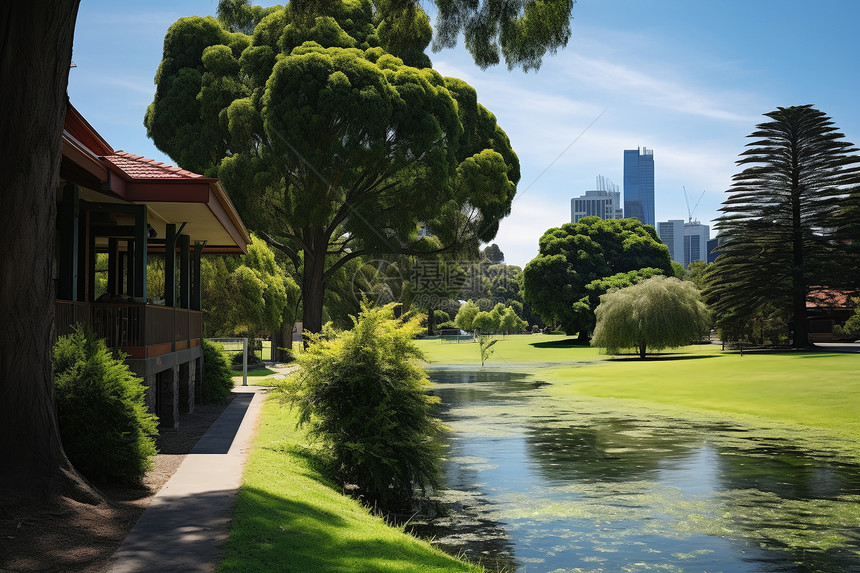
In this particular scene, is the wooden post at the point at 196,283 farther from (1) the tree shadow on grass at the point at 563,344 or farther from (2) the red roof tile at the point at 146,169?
(1) the tree shadow on grass at the point at 563,344

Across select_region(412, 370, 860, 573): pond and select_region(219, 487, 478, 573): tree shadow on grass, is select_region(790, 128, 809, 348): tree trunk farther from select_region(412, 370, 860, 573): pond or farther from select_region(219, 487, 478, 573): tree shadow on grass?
select_region(219, 487, 478, 573): tree shadow on grass

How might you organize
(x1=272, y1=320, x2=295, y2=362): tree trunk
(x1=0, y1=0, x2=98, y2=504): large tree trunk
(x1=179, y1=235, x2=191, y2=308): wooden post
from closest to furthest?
(x1=0, y1=0, x2=98, y2=504): large tree trunk
(x1=179, y1=235, x2=191, y2=308): wooden post
(x1=272, y1=320, x2=295, y2=362): tree trunk

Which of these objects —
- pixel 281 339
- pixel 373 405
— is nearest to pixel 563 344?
pixel 281 339

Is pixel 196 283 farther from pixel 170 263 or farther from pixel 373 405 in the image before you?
pixel 373 405

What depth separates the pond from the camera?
990cm

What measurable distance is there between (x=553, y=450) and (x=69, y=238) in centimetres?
1092

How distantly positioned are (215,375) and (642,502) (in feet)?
49.3

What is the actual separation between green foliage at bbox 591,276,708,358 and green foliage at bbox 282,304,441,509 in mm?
41395

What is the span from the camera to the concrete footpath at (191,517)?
7238mm

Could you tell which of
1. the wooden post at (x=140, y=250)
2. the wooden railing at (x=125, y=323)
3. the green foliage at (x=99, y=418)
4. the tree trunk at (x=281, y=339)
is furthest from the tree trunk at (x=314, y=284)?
the green foliage at (x=99, y=418)

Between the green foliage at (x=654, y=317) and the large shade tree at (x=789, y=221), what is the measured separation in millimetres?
5244

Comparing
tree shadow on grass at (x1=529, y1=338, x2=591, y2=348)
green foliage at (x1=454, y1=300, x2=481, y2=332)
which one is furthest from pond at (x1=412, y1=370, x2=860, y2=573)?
green foliage at (x1=454, y1=300, x2=481, y2=332)

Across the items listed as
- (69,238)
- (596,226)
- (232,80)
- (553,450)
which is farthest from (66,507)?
(596,226)

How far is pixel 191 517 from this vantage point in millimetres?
8977
